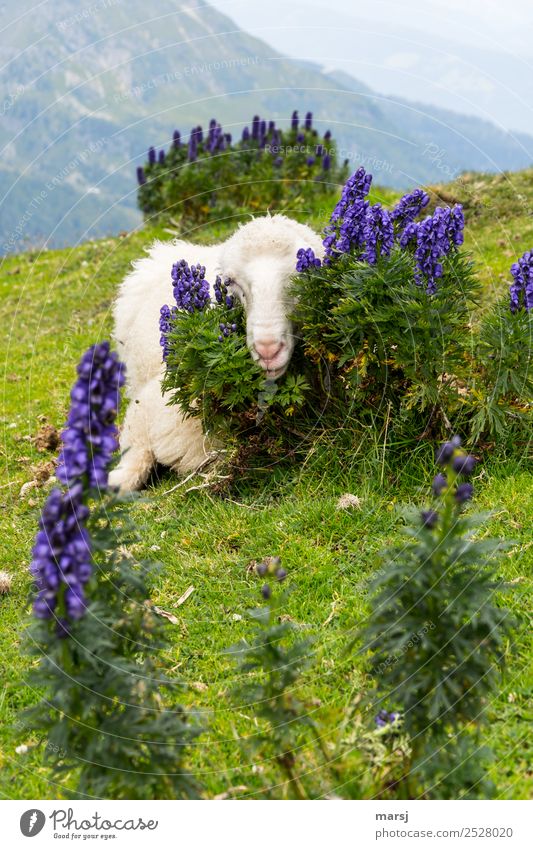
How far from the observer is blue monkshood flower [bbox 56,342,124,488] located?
2.26 m

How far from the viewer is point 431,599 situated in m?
2.48

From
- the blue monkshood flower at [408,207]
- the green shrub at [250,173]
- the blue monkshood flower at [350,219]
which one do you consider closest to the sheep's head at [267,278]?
the blue monkshood flower at [350,219]

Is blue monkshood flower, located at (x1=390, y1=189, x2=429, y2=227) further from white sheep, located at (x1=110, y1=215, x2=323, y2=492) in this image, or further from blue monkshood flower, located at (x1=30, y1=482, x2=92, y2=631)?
blue monkshood flower, located at (x1=30, y1=482, x2=92, y2=631)

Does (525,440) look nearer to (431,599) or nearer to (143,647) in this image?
(431,599)

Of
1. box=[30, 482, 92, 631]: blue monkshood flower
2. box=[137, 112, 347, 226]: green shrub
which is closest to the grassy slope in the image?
box=[30, 482, 92, 631]: blue monkshood flower

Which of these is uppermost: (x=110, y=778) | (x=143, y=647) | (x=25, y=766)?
(x=143, y=647)

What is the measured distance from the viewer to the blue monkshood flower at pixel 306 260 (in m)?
4.73

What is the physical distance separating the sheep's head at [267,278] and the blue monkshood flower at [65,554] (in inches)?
98.0

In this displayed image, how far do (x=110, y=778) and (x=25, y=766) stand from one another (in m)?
0.93

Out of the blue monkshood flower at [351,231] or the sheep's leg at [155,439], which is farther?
the sheep's leg at [155,439]

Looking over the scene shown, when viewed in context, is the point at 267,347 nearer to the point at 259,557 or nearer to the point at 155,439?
the point at 259,557

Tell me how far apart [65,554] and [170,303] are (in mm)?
4123

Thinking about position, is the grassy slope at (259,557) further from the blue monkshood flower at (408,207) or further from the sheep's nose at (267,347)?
the blue monkshood flower at (408,207)
